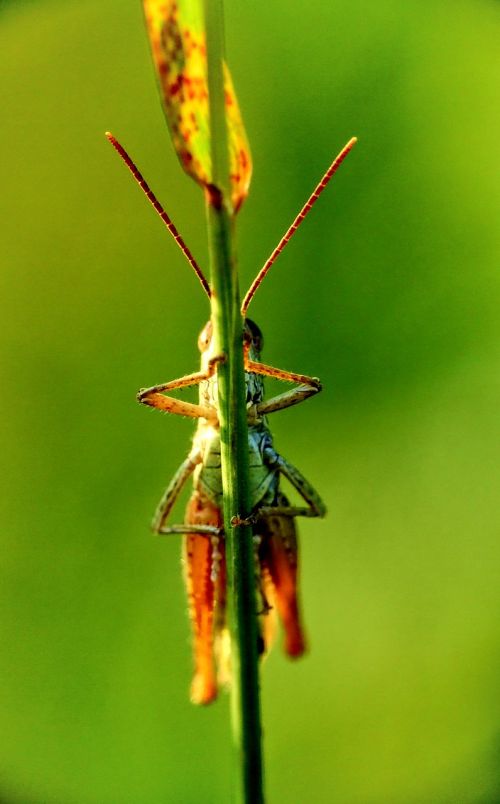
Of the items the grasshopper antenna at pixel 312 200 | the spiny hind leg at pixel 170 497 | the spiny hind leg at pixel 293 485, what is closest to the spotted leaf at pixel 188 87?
the grasshopper antenna at pixel 312 200

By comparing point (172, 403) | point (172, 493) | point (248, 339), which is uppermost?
point (248, 339)

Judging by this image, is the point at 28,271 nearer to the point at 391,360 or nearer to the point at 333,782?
the point at 391,360

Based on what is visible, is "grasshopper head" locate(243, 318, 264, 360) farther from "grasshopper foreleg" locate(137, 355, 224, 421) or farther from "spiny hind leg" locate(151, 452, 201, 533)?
"spiny hind leg" locate(151, 452, 201, 533)

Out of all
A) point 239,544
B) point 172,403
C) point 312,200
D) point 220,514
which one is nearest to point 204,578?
point 220,514

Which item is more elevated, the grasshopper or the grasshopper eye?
the grasshopper eye

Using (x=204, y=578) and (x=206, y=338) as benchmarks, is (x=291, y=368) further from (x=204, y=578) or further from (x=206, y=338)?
(x=204, y=578)

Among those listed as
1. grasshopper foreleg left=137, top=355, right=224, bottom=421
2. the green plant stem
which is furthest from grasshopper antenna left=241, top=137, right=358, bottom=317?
grasshopper foreleg left=137, top=355, right=224, bottom=421

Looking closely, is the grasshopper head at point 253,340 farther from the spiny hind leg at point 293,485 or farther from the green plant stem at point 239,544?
the green plant stem at point 239,544

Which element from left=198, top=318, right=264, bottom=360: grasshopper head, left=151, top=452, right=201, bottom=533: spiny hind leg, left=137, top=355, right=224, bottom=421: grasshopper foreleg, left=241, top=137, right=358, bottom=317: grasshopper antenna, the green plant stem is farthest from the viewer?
left=151, top=452, right=201, bottom=533: spiny hind leg
